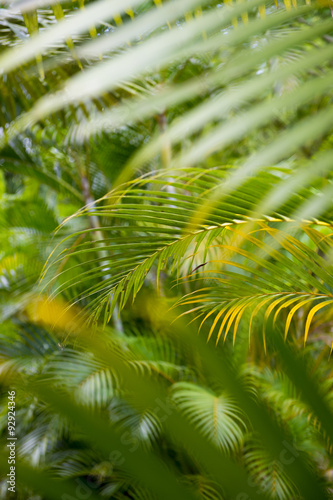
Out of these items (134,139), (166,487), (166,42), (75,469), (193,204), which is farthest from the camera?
(134,139)

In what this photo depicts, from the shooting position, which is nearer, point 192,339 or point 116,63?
point 116,63

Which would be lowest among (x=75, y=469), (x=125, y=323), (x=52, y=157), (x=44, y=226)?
(x=75, y=469)

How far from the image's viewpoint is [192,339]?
31 centimetres

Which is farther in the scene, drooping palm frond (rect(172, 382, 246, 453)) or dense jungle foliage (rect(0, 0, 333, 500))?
drooping palm frond (rect(172, 382, 246, 453))

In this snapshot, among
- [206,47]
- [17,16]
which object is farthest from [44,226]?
[206,47]

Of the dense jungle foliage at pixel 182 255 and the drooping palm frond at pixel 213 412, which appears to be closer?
the dense jungle foliage at pixel 182 255

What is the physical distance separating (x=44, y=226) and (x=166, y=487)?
6.04 feet

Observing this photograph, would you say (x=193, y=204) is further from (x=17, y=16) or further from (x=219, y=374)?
(x=17, y=16)

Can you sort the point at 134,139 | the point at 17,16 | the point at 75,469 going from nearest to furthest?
the point at 17,16 < the point at 75,469 < the point at 134,139

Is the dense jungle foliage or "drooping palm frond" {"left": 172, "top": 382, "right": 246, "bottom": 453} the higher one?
the dense jungle foliage

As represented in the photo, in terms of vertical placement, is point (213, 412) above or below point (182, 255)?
below

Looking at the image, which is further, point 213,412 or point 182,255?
point 213,412

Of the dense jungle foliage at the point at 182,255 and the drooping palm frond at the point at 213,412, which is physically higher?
the dense jungle foliage at the point at 182,255

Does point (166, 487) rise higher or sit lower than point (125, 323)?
higher
